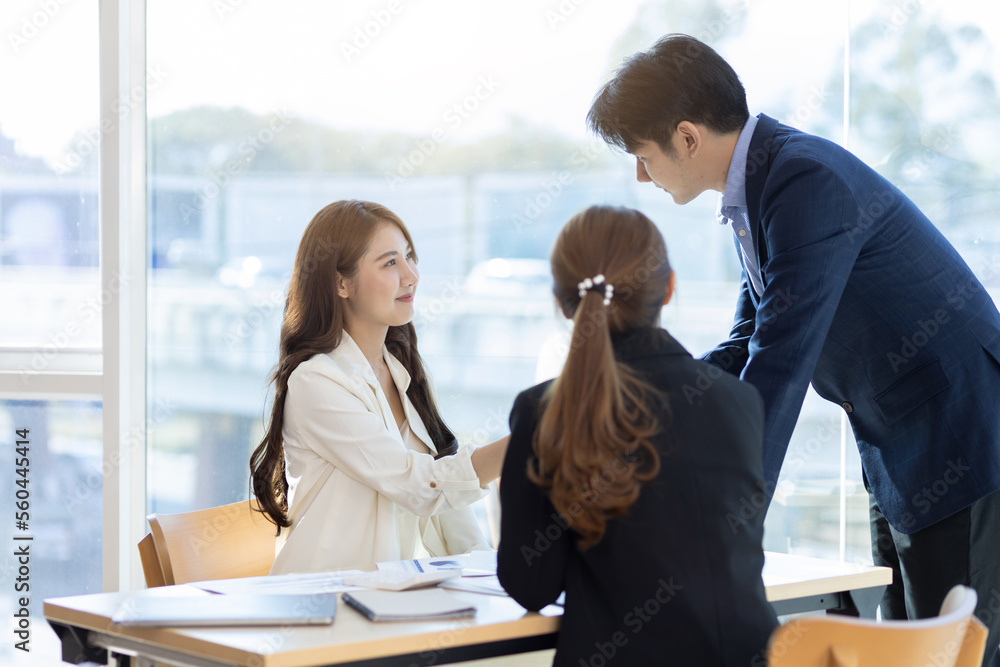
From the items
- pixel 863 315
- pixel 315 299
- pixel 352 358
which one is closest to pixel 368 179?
pixel 315 299

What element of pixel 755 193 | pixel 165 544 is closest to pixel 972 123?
pixel 755 193

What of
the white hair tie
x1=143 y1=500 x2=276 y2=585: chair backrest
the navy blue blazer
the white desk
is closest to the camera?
the white desk

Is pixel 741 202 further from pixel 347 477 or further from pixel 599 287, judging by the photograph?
pixel 347 477

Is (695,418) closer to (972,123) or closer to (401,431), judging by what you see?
(401,431)

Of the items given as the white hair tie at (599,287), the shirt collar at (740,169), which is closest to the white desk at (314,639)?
→ the white hair tie at (599,287)

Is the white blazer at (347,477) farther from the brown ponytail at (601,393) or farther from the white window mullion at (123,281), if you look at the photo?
the white window mullion at (123,281)

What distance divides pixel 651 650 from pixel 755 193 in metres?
0.91

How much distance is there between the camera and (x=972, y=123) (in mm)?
2936

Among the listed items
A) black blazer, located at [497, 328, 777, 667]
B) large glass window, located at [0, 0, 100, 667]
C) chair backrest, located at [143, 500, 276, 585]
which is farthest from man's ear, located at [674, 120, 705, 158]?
large glass window, located at [0, 0, 100, 667]

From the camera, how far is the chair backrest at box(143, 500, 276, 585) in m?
1.94

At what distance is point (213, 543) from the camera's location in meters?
2.04

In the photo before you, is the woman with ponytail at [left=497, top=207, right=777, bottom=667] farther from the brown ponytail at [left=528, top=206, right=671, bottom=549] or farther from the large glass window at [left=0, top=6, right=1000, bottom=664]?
the large glass window at [left=0, top=6, right=1000, bottom=664]

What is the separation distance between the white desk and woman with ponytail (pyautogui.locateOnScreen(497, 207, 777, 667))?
7 cm

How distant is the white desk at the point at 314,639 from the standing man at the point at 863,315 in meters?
0.37
